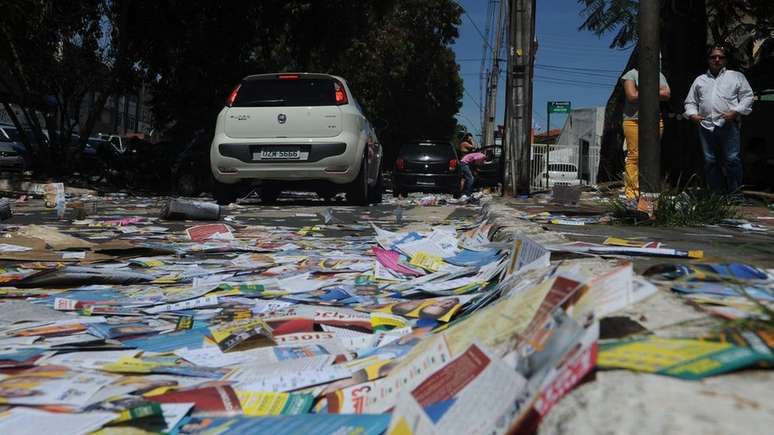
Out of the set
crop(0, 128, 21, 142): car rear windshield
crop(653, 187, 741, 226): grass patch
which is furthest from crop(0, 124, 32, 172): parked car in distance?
crop(653, 187, 741, 226): grass patch

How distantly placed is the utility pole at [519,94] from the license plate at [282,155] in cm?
405

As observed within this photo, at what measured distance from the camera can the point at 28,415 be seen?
59.7 inches

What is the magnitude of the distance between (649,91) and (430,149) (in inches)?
445

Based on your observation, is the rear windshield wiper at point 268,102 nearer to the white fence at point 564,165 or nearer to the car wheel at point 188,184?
the car wheel at point 188,184

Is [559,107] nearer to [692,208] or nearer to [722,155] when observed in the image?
[722,155]

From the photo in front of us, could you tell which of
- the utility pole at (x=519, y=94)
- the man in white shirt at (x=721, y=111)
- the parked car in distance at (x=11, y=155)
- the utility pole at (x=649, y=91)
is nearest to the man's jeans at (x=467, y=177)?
the utility pole at (x=519, y=94)

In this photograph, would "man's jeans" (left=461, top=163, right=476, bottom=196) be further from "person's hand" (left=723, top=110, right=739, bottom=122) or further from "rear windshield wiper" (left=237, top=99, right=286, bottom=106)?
"person's hand" (left=723, top=110, right=739, bottom=122)

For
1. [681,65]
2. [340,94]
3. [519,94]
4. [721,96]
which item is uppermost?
[681,65]

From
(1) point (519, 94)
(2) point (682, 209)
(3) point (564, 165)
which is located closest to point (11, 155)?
(1) point (519, 94)

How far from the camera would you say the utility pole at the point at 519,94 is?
11328 mm

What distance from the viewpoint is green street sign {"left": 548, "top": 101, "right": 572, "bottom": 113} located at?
16938mm

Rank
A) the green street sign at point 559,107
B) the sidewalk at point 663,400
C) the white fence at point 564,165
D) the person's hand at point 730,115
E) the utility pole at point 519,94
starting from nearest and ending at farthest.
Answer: the sidewalk at point 663,400
the person's hand at point 730,115
the utility pole at point 519,94
the green street sign at point 559,107
the white fence at point 564,165

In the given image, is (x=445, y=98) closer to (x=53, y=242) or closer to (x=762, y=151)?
(x=762, y=151)

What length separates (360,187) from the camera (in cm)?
929
